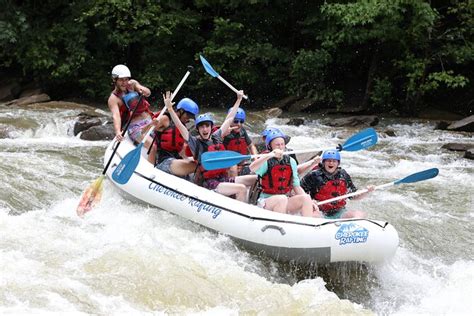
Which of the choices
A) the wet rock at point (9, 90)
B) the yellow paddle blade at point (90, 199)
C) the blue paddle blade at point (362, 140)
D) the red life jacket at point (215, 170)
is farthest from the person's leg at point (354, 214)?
the wet rock at point (9, 90)

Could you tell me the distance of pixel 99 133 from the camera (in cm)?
1051

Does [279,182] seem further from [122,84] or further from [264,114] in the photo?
[264,114]

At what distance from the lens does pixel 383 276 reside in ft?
17.0

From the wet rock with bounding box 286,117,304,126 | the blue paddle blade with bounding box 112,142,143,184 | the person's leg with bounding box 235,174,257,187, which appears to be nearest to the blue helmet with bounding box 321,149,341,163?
the person's leg with bounding box 235,174,257,187

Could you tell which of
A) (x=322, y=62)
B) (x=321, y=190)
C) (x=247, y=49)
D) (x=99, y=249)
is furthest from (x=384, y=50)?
(x=99, y=249)

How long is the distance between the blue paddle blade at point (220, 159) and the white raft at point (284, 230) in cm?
23

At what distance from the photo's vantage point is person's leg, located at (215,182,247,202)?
18.5ft

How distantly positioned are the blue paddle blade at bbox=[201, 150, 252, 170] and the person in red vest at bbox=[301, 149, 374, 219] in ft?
1.95

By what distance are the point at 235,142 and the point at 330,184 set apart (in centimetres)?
121

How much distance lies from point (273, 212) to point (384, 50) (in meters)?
10.3

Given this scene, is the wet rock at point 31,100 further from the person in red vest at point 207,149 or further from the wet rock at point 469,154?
the person in red vest at point 207,149

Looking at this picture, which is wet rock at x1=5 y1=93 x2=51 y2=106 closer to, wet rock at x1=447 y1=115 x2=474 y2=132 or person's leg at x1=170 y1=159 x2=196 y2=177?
wet rock at x1=447 y1=115 x2=474 y2=132

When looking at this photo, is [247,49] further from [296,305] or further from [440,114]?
[296,305]

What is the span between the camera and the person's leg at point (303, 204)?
17.3 feet
